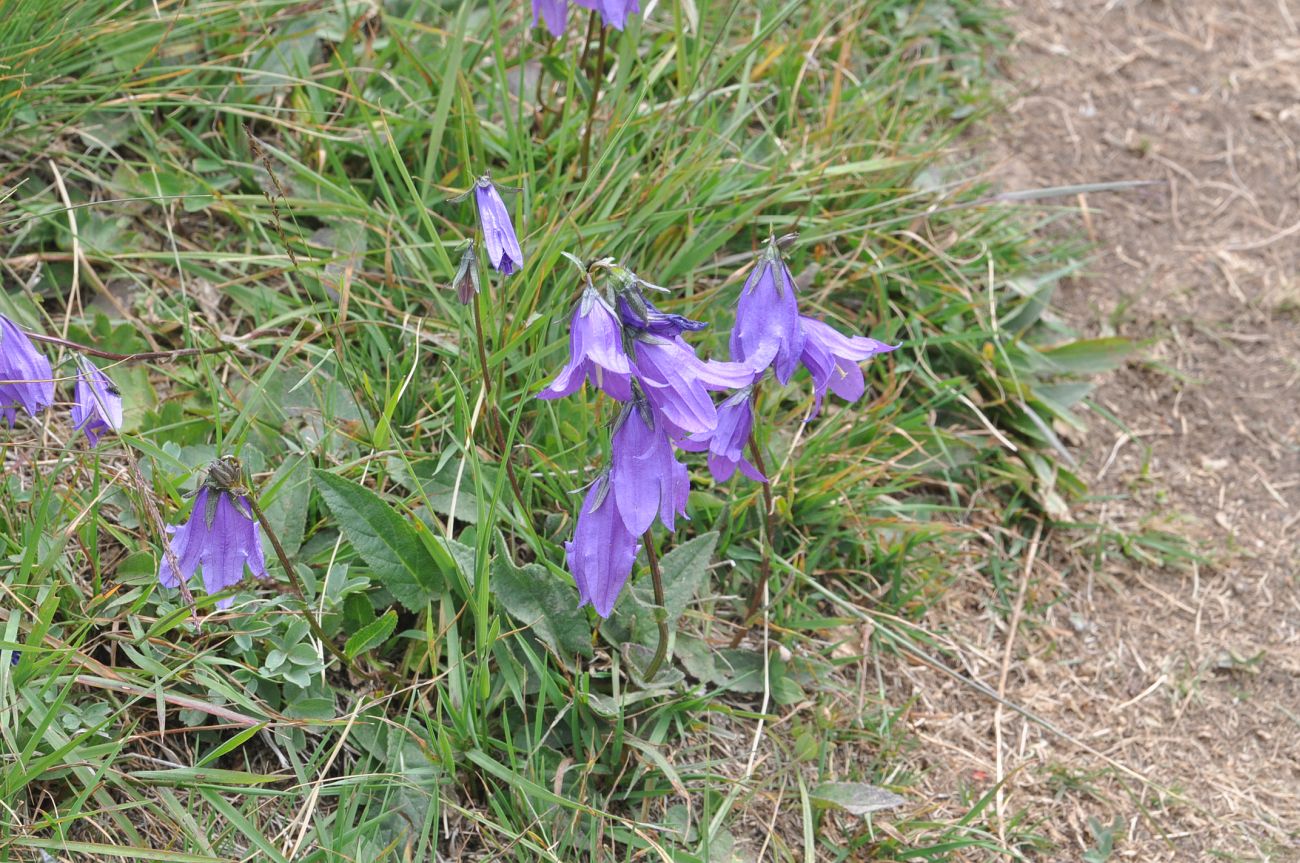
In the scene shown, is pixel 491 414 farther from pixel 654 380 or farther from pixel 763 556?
pixel 654 380

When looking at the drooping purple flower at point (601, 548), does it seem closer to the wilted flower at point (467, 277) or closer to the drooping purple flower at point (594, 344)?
the drooping purple flower at point (594, 344)

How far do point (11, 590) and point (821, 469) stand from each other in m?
1.76

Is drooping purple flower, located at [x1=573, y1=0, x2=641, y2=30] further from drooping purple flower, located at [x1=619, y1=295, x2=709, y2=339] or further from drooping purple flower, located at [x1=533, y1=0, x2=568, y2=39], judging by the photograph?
drooping purple flower, located at [x1=619, y1=295, x2=709, y2=339]

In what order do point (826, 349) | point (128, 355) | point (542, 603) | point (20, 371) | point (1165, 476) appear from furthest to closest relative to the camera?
point (1165, 476) → point (128, 355) → point (542, 603) → point (20, 371) → point (826, 349)

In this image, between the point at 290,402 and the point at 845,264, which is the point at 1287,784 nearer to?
the point at 845,264

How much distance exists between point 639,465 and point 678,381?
0.15 meters

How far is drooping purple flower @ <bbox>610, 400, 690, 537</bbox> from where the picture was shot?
5.96ft

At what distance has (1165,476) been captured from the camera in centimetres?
339

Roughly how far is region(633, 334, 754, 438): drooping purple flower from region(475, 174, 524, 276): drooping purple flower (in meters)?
0.43

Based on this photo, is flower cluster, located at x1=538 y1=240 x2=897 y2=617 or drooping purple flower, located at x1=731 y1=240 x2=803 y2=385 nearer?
flower cluster, located at x1=538 y1=240 x2=897 y2=617

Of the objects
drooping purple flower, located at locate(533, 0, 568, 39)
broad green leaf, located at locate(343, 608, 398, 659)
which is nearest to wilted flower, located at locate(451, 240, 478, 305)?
broad green leaf, located at locate(343, 608, 398, 659)

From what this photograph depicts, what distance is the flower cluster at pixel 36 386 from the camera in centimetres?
214

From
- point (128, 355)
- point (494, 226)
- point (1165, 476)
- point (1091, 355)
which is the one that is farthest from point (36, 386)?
point (1165, 476)

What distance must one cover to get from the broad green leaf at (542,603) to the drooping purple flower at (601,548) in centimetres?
32
